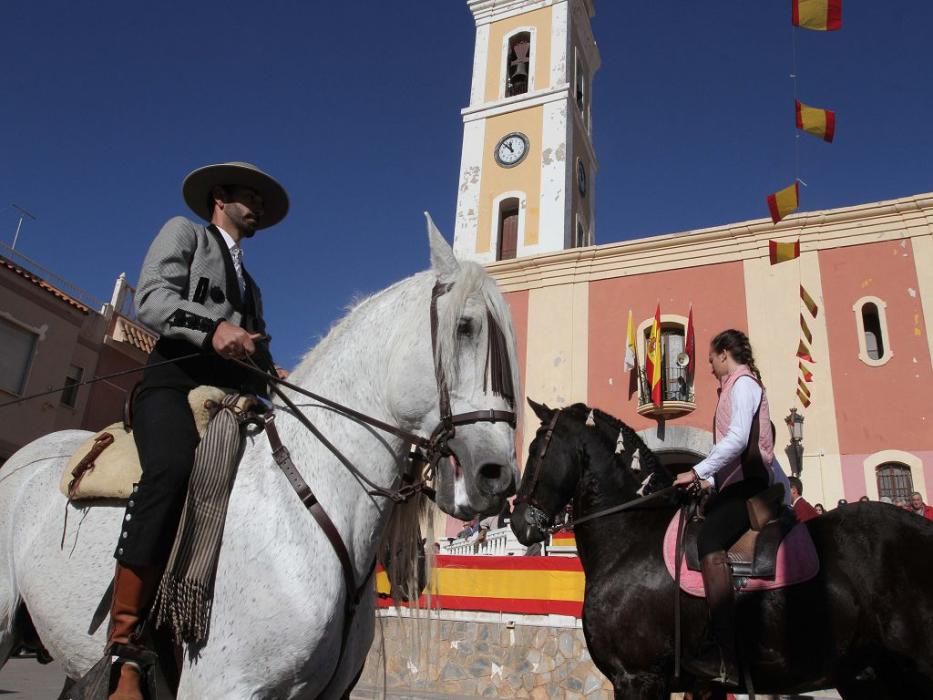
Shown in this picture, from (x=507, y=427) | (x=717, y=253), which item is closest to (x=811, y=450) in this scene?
(x=717, y=253)

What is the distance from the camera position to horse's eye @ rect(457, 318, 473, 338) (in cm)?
232

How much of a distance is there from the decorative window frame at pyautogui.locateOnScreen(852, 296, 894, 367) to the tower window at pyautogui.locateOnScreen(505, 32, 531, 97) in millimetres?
13586

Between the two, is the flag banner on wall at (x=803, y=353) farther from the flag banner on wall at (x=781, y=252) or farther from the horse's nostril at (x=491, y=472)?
the horse's nostril at (x=491, y=472)

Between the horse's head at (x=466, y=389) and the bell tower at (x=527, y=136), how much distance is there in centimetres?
1786

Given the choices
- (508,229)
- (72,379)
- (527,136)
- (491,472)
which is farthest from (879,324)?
(72,379)

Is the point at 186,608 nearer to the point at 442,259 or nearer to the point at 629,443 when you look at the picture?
the point at 442,259

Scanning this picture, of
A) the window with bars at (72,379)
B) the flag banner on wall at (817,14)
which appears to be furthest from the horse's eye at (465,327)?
the window with bars at (72,379)

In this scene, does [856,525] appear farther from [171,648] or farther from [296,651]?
[171,648]

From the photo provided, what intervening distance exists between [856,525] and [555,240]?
17206mm

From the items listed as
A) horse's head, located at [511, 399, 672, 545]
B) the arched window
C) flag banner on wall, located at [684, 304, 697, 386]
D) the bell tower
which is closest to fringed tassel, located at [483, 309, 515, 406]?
horse's head, located at [511, 399, 672, 545]

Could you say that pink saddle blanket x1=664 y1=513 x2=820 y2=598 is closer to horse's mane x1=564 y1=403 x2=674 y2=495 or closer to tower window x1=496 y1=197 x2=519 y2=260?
horse's mane x1=564 y1=403 x2=674 y2=495

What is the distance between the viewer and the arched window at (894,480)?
14.2 metres

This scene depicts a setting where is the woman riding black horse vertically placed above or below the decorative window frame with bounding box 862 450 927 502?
below

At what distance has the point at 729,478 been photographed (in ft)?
13.9
